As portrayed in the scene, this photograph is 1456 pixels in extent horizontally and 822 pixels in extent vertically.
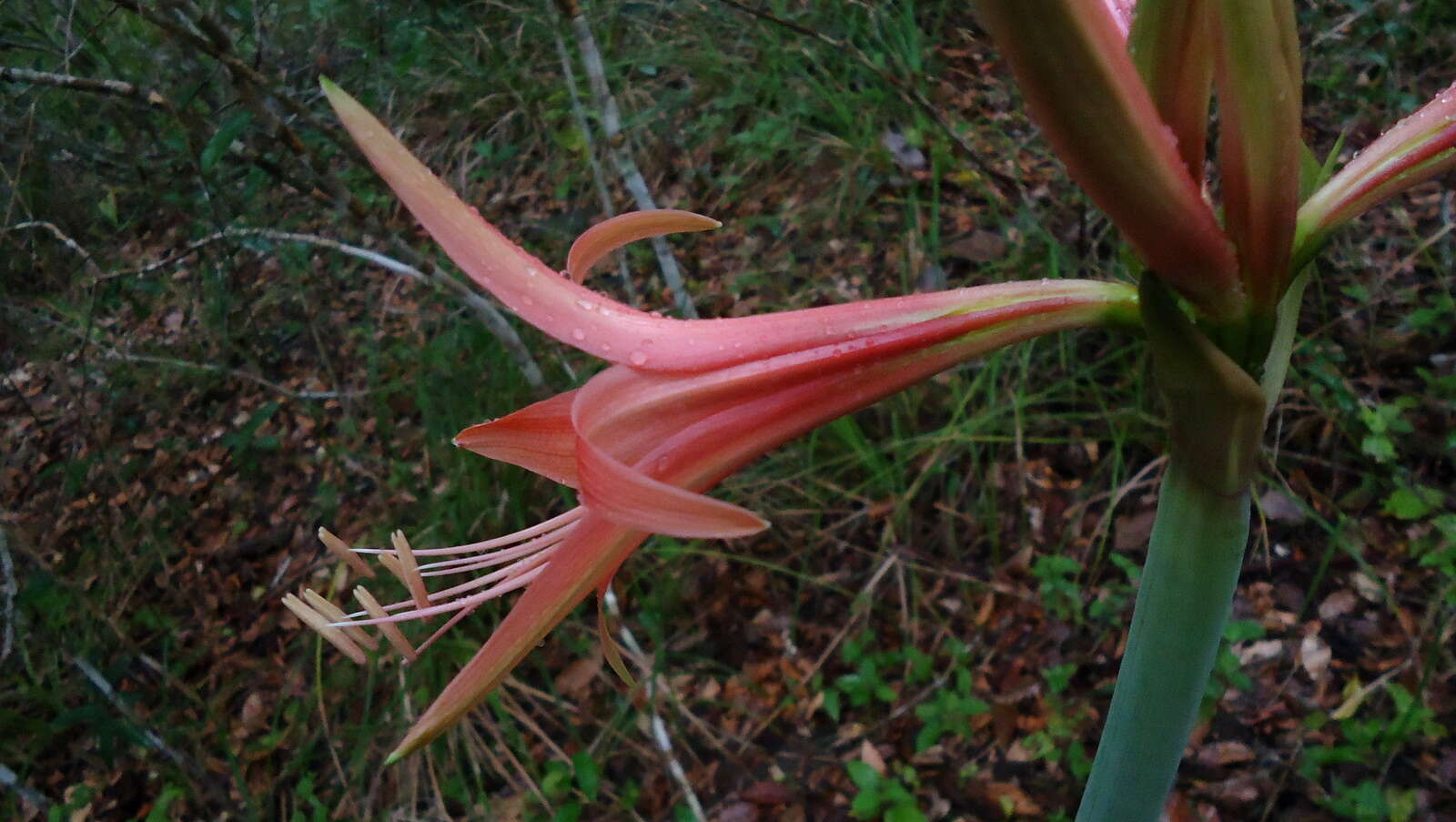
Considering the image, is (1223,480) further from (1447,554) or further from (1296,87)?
(1447,554)

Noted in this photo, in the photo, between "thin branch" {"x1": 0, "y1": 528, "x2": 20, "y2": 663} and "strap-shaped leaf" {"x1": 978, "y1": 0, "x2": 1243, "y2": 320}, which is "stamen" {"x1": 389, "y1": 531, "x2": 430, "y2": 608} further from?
"thin branch" {"x1": 0, "y1": 528, "x2": 20, "y2": 663}

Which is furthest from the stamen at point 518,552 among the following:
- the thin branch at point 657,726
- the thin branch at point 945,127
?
the thin branch at point 945,127

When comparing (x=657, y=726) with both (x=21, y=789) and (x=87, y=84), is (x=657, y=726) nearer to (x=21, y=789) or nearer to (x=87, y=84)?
(x=21, y=789)

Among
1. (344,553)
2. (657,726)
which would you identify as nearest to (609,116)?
(657,726)

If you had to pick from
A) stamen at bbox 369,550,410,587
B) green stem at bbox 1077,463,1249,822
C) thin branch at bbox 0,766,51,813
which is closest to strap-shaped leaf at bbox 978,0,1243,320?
green stem at bbox 1077,463,1249,822

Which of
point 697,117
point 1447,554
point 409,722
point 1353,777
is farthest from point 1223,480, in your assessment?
point 697,117
